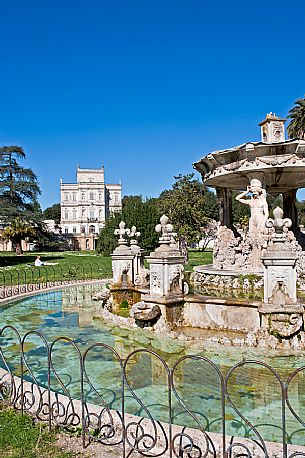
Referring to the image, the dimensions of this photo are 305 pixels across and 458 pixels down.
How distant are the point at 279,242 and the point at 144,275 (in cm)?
450

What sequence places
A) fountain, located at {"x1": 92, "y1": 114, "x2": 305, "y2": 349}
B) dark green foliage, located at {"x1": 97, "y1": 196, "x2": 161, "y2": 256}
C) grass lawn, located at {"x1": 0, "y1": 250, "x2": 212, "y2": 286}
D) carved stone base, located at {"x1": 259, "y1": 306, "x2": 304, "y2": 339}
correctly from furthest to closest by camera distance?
dark green foliage, located at {"x1": 97, "y1": 196, "x2": 161, "y2": 256}
grass lawn, located at {"x1": 0, "y1": 250, "x2": 212, "y2": 286}
fountain, located at {"x1": 92, "y1": 114, "x2": 305, "y2": 349}
carved stone base, located at {"x1": 259, "y1": 306, "x2": 304, "y2": 339}

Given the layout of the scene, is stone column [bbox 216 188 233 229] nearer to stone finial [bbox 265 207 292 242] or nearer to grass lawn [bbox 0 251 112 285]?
stone finial [bbox 265 207 292 242]

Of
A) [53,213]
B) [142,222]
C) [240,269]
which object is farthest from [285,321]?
[53,213]

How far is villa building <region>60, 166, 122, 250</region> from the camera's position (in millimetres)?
95137

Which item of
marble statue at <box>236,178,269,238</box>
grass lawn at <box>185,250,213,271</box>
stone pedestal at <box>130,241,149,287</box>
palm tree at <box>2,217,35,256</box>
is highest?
palm tree at <box>2,217,35,256</box>

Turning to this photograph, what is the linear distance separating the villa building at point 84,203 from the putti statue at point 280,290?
287ft

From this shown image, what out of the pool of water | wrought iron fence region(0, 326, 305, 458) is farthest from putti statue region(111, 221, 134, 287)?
wrought iron fence region(0, 326, 305, 458)

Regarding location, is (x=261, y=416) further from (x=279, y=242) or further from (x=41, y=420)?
(x=279, y=242)

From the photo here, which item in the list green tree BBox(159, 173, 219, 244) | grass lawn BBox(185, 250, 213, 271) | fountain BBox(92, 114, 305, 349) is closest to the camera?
fountain BBox(92, 114, 305, 349)

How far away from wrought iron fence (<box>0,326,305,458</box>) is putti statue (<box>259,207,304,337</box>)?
121cm

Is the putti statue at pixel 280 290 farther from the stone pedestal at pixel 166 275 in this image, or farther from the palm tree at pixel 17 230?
the palm tree at pixel 17 230

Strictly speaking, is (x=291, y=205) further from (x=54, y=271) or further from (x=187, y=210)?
(x=187, y=210)

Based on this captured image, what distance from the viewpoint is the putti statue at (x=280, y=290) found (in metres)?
7.14

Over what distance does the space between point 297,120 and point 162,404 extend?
3420 centimetres
